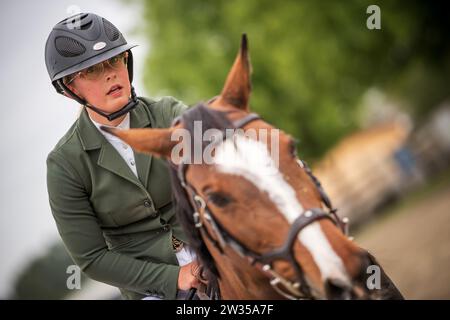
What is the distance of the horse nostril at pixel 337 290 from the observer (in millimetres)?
2386

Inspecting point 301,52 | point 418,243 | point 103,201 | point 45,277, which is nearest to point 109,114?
point 103,201

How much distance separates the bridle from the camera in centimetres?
254

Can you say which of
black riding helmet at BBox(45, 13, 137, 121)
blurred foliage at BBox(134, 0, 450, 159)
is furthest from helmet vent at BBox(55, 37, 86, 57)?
blurred foliage at BBox(134, 0, 450, 159)

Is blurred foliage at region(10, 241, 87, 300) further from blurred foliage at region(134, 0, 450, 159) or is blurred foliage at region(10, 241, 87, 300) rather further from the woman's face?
the woman's face

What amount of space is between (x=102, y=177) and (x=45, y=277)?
19074 millimetres

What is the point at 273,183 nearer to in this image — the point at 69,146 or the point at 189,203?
the point at 189,203

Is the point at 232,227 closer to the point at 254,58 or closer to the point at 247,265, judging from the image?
the point at 247,265

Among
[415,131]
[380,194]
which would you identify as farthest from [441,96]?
[380,194]

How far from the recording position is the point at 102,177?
3.65 metres

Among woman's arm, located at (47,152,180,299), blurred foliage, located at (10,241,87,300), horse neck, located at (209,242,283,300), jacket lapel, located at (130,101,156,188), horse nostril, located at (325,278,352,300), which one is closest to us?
horse nostril, located at (325,278,352,300)

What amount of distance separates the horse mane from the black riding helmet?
78 centimetres

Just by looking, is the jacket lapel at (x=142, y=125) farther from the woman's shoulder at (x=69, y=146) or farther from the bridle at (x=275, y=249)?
the bridle at (x=275, y=249)

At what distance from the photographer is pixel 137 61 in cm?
1900

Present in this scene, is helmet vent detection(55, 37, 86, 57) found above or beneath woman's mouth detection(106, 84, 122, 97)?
above
